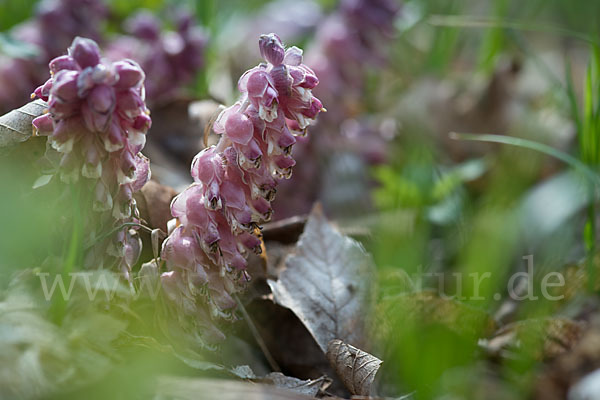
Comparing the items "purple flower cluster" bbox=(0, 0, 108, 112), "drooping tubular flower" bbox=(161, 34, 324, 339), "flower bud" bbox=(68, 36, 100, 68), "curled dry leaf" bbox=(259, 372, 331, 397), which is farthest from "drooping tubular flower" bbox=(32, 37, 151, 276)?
"purple flower cluster" bbox=(0, 0, 108, 112)

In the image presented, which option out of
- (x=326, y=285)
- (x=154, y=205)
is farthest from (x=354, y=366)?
(x=154, y=205)

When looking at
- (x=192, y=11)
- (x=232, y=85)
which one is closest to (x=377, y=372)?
(x=232, y=85)

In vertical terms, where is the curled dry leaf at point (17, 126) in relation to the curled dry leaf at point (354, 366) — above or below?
above

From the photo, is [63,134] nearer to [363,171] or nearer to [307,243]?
[307,243]

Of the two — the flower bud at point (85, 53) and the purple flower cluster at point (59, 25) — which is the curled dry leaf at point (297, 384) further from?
the purple flower cluster at point (59, 25)

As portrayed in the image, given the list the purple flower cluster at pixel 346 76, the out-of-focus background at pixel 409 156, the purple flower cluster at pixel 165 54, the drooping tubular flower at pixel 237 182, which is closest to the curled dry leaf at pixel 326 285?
the out-of-focus background at pixel 409 156
